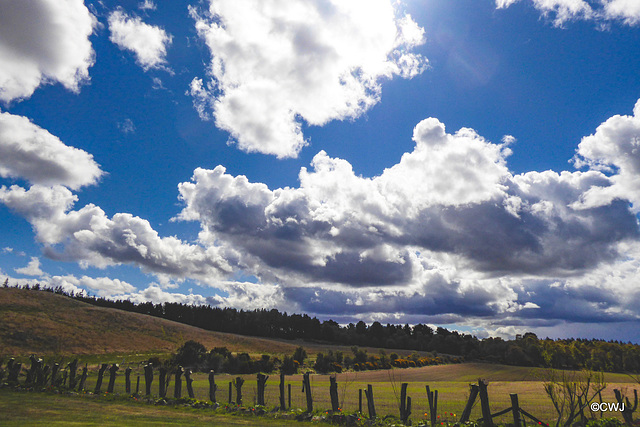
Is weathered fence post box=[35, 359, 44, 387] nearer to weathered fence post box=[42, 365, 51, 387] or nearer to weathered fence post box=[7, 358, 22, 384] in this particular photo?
weathered fence post box=[42, 365, 51, 387]

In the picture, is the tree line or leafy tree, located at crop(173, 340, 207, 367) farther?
the tree line

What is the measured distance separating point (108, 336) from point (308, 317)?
113726 mm

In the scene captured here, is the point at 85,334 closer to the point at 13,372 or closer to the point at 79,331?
the point at 79,331

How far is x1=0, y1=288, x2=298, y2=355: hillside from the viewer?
257 feet

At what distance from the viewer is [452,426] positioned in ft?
59.9

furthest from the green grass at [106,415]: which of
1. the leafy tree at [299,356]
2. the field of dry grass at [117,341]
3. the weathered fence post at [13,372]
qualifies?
the leafy tree at [299,356]

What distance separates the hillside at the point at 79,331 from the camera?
78.2 metres

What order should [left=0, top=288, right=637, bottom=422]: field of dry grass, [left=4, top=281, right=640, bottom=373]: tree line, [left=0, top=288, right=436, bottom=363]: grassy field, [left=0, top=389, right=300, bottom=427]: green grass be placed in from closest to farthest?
[left=0, top=389, right=300, bottom=427]: green grass < [left=0, top=288, right=637, bottom=422]: field of dry grass < [left=0, top=288, right=436, bottom=363]: grassy field < [left=4, top=281, right=640, bottom=373]: tree line

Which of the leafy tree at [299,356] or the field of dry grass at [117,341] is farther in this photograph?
the leafy tree at [299,356]

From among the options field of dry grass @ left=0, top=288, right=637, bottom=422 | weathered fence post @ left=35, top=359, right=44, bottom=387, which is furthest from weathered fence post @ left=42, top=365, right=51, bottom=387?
field of dry grass @ left=0, top=288, right=637, bottom=422

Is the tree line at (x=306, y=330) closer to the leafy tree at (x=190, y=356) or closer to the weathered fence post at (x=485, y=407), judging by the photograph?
the leafy tree at (x=190, y=356)

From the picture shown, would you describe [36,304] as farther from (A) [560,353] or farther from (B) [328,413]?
(A) [560,353]

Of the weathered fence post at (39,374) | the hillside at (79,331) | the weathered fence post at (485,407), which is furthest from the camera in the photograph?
the hillside at (79,331)

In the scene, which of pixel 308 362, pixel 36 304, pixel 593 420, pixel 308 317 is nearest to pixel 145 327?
pixel 36 304
